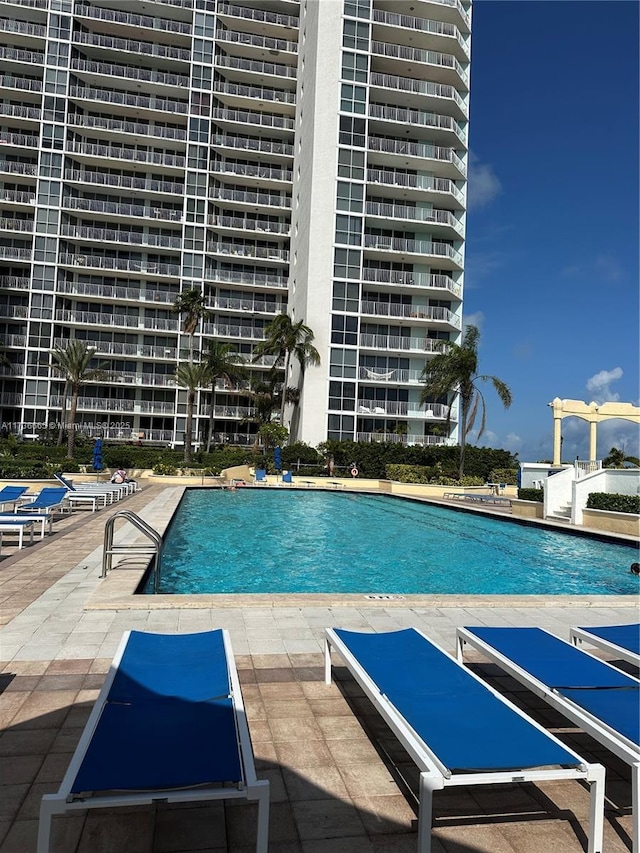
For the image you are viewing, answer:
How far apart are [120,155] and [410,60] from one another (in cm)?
2081

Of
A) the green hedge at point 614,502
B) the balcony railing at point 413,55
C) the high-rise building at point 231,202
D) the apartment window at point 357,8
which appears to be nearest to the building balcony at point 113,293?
the high-rise building at point 231,202

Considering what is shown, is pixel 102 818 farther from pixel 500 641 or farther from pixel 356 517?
Answer: pixel 356 517

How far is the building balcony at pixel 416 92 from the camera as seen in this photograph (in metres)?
39.0

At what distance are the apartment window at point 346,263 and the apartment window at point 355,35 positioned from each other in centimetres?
1346

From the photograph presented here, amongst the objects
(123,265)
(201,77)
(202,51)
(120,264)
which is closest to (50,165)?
(120,264)

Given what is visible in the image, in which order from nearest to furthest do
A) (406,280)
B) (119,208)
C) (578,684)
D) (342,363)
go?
(578,684) < (342,363) < (406,280) < (119,208)

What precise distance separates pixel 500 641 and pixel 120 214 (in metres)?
42.9

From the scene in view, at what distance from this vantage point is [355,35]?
38281 millimetres

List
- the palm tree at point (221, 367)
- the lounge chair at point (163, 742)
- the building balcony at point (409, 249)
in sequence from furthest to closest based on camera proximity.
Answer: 1. the building balcony at point (409, 249)
2. the palm tree at point (221, 367)
3. the lounge chair at point (163, 742)

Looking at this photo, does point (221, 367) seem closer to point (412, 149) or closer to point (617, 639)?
point (412, 149)

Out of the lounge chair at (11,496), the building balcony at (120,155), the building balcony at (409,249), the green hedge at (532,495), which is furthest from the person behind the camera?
the building balcony at (120,155)

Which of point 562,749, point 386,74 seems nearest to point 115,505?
point 562,749

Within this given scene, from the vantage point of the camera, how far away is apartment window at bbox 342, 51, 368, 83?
38281 millimetres

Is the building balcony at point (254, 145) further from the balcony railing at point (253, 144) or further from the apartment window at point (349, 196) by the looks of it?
the apartment window at point (349, 196)
